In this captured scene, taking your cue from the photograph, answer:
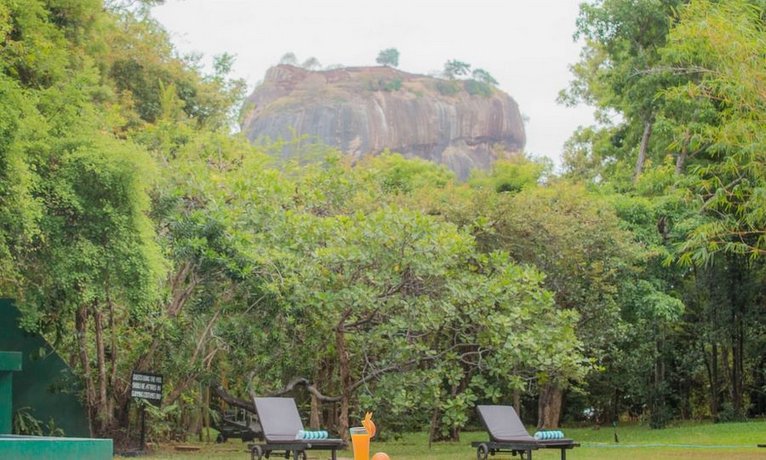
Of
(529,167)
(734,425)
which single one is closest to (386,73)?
(529,167)

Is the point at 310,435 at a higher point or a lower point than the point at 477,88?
lower

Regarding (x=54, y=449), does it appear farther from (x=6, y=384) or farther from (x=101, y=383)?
(x=101, y=383)

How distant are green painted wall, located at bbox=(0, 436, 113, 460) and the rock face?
5217cm

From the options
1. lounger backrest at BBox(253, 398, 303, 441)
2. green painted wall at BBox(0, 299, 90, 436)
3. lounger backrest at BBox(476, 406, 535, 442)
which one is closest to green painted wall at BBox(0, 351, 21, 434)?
green painted wall at BBox(0, 299, 90, 436)

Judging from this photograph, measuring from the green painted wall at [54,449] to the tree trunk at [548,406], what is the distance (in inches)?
460

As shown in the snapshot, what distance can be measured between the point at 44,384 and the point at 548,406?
33.1 feet

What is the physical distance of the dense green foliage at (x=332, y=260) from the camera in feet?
36.2

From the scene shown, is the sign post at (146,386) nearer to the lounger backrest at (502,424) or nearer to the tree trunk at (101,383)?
the tree trunk at (101,383)

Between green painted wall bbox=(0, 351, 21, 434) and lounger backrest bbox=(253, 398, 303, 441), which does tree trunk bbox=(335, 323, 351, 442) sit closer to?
lounger backrest bbox=(253, 398, 303, 441)

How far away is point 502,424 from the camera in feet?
39.3

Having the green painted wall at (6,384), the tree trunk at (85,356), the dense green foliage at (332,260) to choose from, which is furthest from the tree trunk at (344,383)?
the green painted wall at (6,384)

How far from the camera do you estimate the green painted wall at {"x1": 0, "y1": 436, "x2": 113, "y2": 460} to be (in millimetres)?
7762

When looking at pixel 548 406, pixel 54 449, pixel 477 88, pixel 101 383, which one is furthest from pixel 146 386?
pixel 477 88

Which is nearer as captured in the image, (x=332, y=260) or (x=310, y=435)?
(x=310, y=435)
